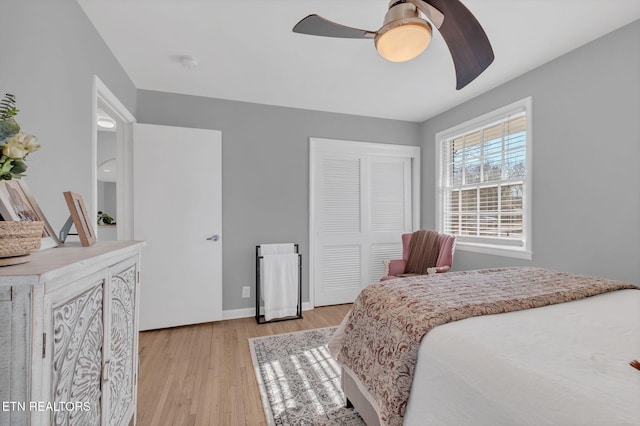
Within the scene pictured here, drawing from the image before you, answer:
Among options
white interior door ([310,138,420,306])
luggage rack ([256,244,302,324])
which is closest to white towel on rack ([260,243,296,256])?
luggage rack ([256,244,302,324])

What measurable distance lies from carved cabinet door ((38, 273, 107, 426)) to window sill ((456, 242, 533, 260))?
10.6 ft

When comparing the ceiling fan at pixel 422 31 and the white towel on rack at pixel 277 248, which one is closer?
the ceiling fan at pixel 422 31

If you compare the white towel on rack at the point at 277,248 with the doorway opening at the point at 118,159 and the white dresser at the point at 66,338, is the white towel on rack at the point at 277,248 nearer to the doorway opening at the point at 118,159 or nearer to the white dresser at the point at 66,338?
the doorway opening at the point at 118,159

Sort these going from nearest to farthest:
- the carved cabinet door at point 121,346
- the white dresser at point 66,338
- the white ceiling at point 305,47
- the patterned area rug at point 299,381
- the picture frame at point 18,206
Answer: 1. the white dresser at point 66,338
2. the picture frame at point 18,206
3. the carved cabinet door at point 121,346
4. the patterned area rug at point 299,381
5. the white ceiling at point 305,47

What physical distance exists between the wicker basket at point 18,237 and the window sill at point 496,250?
3.37 m

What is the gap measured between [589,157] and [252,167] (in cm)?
317

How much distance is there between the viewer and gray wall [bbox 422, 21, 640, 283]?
204 centimetres

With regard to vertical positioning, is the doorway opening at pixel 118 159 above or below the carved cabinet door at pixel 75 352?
above

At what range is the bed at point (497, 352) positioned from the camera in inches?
29.0

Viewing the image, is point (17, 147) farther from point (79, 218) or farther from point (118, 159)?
point (118, 159)

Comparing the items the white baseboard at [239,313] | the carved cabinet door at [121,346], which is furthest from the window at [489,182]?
the carved cabinet door at [121,346]

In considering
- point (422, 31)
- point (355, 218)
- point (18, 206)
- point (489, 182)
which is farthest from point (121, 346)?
point (489, 182)

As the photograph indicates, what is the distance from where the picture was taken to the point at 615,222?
2117mm

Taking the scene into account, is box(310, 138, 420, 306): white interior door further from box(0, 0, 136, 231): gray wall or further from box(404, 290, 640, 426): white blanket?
box(404, 290, 640, 426): white blanket
